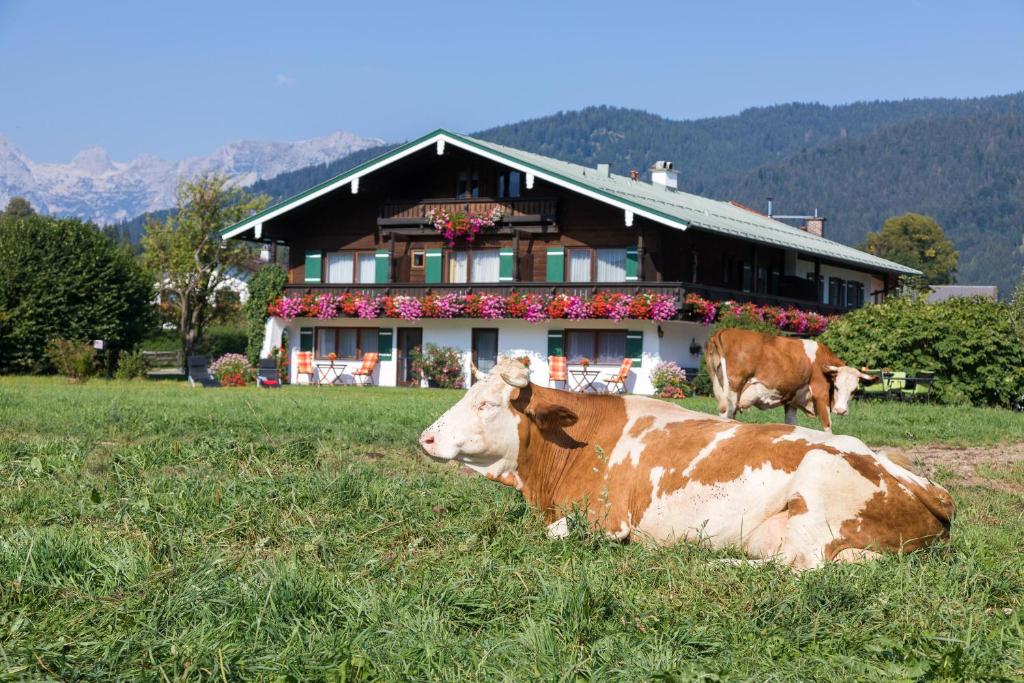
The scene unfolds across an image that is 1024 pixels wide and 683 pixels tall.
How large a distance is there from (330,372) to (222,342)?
82.8ft

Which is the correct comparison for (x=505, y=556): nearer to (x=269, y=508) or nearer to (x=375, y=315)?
(x=269, y=508)

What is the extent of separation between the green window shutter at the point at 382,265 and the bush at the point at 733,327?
36.8 feet

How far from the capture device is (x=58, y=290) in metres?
39.3

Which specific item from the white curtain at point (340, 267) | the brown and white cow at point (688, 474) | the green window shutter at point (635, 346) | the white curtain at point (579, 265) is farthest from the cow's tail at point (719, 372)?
the white curtain at point (340, 267)

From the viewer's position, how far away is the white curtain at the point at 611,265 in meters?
35.8

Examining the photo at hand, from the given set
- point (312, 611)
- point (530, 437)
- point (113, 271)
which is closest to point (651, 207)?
point (113, 271)

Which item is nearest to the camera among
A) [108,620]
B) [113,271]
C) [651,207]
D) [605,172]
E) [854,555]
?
[108,620]

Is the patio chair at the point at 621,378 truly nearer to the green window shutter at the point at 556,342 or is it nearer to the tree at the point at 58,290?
the green window shutter at the point at 556,342

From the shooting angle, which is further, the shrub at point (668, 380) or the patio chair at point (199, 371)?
the patio chair at point (199, 371)

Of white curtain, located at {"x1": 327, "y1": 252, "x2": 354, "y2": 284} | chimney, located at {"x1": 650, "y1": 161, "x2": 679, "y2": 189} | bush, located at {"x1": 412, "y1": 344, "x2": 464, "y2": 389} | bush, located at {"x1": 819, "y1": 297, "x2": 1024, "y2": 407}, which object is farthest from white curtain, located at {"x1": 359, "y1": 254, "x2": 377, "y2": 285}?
bush, located at {"x1": 819, "y1": 297, "x2": 1024, "y2": 407}

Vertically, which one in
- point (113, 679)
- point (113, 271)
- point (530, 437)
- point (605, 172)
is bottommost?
point (113, 679)

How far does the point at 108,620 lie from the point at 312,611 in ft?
2.80

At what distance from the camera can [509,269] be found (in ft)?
121

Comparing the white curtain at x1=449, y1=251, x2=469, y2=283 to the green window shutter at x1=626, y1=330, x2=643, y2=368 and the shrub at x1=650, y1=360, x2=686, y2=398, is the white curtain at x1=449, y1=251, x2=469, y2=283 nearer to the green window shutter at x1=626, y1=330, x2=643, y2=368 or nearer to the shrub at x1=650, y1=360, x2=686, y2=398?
the green window shutter at x1=626, y1=330, x2=643, y2=368
